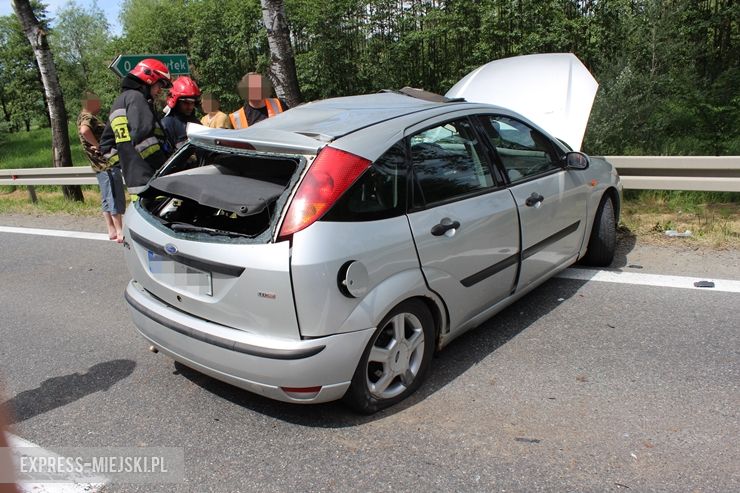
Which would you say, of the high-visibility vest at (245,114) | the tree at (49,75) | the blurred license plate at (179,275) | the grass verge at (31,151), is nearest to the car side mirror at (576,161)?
the blurred license plate at (179,275)

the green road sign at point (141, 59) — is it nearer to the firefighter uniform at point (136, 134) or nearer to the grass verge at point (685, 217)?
the firefighter uniform at point (136, 134)

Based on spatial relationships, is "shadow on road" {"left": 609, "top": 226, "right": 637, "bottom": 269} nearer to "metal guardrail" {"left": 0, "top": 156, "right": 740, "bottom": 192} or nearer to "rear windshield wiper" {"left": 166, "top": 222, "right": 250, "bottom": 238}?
"metal guardrail" {"left": 0, "top": 156, "right": 740, "bottom": 192}

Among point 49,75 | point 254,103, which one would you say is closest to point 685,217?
point 254,103

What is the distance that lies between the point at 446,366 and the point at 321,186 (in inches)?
59.4

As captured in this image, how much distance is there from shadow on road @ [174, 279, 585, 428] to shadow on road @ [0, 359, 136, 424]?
0.43 meters

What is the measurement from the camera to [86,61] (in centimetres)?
3341

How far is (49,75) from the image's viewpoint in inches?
430

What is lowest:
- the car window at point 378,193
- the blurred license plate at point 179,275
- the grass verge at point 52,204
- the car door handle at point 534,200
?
the grass verge at point 52,204

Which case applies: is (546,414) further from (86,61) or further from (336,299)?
(86,61)

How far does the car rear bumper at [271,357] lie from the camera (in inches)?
113

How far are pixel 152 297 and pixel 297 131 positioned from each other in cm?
128

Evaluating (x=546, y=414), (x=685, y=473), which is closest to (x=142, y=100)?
(x=546, y=414)

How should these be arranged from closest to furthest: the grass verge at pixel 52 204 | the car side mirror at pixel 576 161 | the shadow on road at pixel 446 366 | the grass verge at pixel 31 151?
the shadow on road at pixel 446 366
the car side mirror at pixel 576 161
the grass verge at pixel 52 204
the grass verge at pixel 31 151

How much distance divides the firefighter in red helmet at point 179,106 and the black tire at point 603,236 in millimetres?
3866
